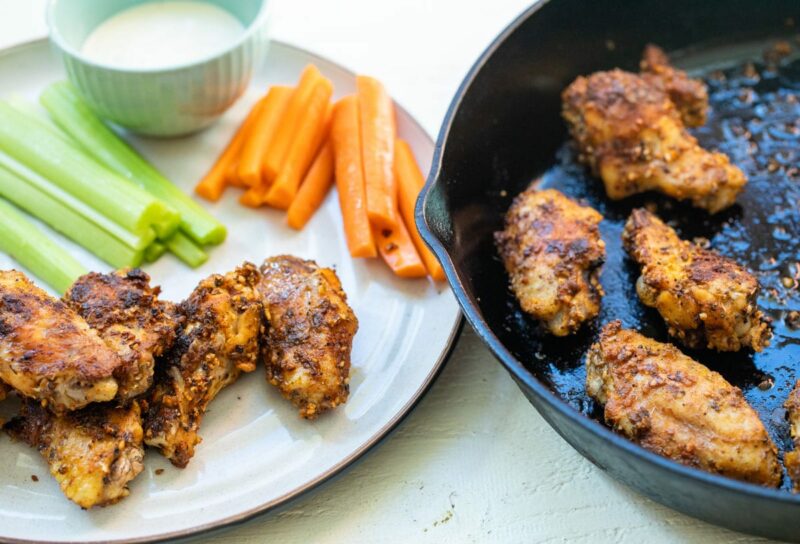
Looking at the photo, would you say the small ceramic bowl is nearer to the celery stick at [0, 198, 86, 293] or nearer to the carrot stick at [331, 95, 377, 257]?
the carrot stick at [331, 95, 377, 257]

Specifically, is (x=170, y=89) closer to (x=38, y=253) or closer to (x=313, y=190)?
A: (x=313, y=190)

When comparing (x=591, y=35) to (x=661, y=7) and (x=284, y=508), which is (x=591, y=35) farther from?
(x=284, y=508)

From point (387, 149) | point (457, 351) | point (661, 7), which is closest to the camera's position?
point (457, 351)

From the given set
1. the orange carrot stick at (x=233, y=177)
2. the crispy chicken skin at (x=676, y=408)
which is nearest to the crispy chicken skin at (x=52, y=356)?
the orange carrot stick at (x=233, y=177)

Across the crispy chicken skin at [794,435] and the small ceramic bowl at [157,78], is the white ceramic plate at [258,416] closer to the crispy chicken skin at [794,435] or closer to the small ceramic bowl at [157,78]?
the small ceramic bowl at [157,78]

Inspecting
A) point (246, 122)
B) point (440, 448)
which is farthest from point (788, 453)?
point (246, 122)

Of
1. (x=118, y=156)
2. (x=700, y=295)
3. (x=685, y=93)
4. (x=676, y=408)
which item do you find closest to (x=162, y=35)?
(x=118, y=156)
